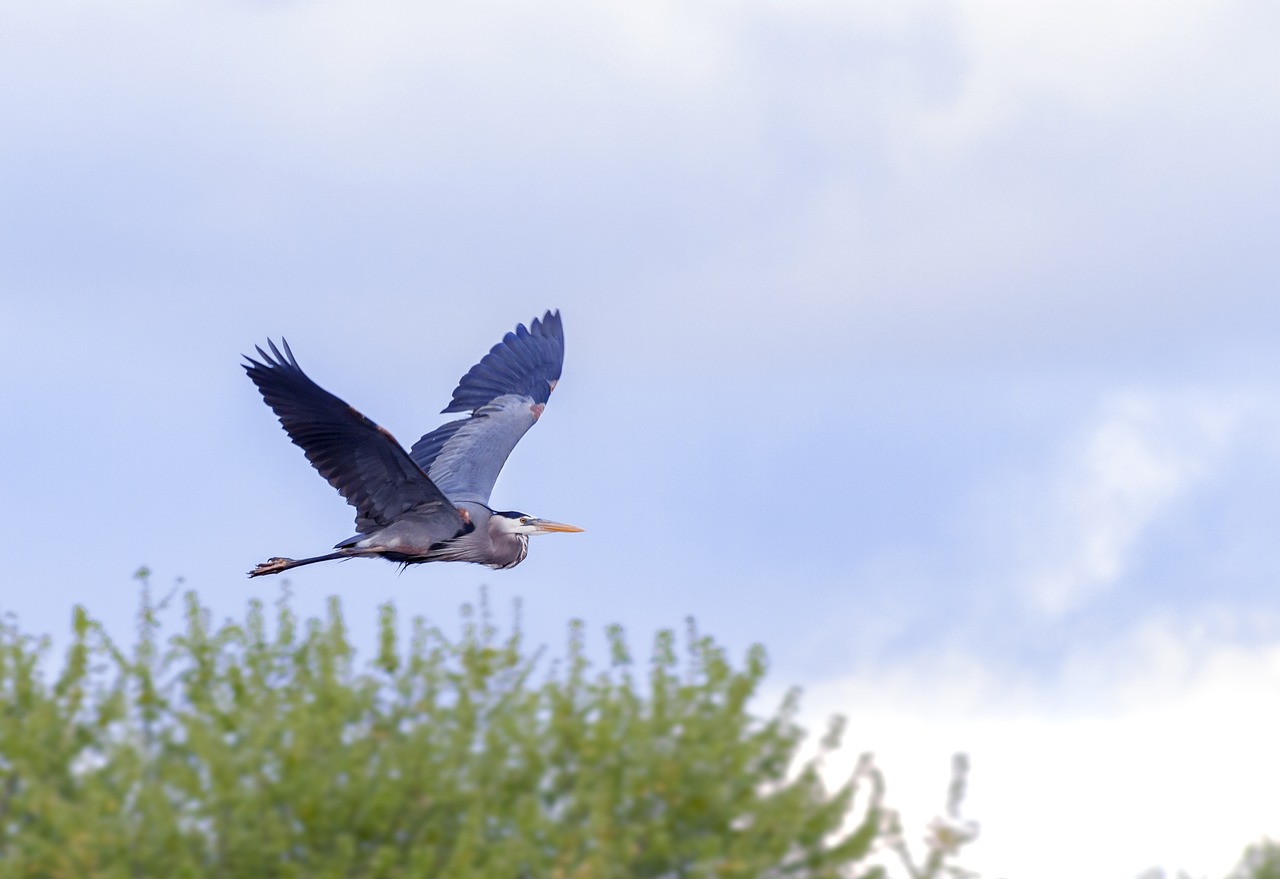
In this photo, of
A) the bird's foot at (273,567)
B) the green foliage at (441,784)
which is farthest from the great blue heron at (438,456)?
the green foliage at (441,784)

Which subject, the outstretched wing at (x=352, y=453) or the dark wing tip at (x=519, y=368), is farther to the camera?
the dark wing tip at (x=519, y=368)

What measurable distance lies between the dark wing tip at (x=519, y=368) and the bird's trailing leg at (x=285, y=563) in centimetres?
394

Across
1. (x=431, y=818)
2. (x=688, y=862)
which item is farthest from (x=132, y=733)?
(x=688, y=862)

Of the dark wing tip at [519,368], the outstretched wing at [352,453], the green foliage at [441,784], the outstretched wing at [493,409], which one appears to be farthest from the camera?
the dark wing tip at [519,368]

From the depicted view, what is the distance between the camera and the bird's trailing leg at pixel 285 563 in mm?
16328

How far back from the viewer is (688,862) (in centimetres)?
811

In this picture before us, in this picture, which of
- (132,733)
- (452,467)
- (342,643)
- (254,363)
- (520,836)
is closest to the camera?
(520,836)

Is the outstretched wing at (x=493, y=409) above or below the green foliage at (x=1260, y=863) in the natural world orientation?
above

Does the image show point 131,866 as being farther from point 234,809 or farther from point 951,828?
point 951,828

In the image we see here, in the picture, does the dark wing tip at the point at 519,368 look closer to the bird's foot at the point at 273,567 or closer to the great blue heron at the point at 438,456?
the great blue heron at the point at 438,456

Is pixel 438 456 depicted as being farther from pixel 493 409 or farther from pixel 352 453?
pixel 352 453

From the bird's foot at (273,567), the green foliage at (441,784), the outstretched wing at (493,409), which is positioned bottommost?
the green foliage at (441,784)

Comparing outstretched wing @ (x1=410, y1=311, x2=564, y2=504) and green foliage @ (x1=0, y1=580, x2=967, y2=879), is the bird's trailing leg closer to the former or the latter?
outstretched wing @ (x1=410, y1=311, x2=564, y2=504)

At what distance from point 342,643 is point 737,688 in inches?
79.2
